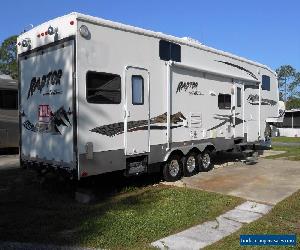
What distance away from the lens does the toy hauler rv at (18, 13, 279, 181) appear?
8.11 metres

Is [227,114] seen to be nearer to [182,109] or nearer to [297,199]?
[182,109]

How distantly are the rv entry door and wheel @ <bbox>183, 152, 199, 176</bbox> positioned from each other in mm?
1837

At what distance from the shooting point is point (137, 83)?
30.5 feet

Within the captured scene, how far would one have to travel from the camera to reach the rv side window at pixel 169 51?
32.8ft

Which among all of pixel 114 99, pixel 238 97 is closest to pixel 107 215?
pixel 114 99

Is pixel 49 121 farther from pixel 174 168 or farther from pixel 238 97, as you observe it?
pixel 238 97

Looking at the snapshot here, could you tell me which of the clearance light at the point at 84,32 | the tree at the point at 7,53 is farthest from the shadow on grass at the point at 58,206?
the tree at the point at 7,53

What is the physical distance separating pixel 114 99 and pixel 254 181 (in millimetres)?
4259

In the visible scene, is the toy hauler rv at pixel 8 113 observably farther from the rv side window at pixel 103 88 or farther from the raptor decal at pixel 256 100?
the raptor decal at pixel 256 100

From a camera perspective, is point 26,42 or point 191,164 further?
point 191,164

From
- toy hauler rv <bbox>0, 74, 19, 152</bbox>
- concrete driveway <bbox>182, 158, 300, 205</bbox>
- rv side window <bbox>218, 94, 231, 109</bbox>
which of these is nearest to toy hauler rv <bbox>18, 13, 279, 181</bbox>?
rv side window <bbox>218, 94, 231, 109</bbox>

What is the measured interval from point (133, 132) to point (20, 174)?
13.8 ft

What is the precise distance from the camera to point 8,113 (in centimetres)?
1589

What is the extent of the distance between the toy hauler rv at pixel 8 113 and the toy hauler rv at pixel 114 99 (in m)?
6.55
